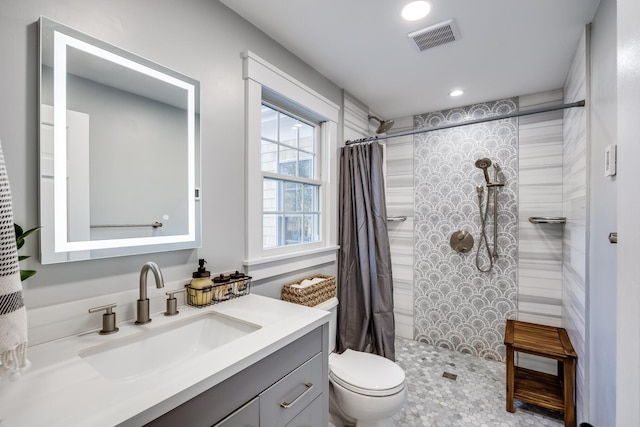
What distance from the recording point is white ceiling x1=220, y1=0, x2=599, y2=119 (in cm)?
153

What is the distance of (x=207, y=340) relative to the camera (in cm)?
121

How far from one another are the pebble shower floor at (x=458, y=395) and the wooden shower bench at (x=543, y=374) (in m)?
0.10

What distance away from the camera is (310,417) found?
1151mm

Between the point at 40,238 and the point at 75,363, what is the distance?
0.41 m

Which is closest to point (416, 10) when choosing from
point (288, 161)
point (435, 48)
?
point (435, 48)

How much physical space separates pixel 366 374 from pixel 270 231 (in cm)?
103

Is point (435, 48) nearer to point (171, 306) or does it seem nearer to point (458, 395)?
point (171, 306)

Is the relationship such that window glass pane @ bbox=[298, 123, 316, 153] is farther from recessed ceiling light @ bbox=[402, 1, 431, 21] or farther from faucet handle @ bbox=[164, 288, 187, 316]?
faucet handle @ bbox=[164, 288, 187, 316]

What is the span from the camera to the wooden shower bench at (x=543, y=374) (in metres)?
1.83

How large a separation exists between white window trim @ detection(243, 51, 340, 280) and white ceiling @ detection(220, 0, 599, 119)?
9.5 inches

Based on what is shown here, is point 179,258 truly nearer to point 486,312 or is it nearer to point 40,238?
point 40,238

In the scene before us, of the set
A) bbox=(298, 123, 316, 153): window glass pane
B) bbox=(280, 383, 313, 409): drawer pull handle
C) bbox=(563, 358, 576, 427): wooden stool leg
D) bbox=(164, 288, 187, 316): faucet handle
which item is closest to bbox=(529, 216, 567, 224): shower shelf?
bbox=(563, 358, 576, 427): wooden stool leg

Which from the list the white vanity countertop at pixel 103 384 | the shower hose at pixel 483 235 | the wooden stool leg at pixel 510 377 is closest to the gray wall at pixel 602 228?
the wooden stool leg at pixel 510 377

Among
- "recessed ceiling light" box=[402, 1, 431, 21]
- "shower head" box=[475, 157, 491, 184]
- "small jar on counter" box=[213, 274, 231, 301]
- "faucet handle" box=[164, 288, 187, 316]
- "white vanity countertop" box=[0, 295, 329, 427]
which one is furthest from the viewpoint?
"shower head" box=[475, 157, 491, 184]
